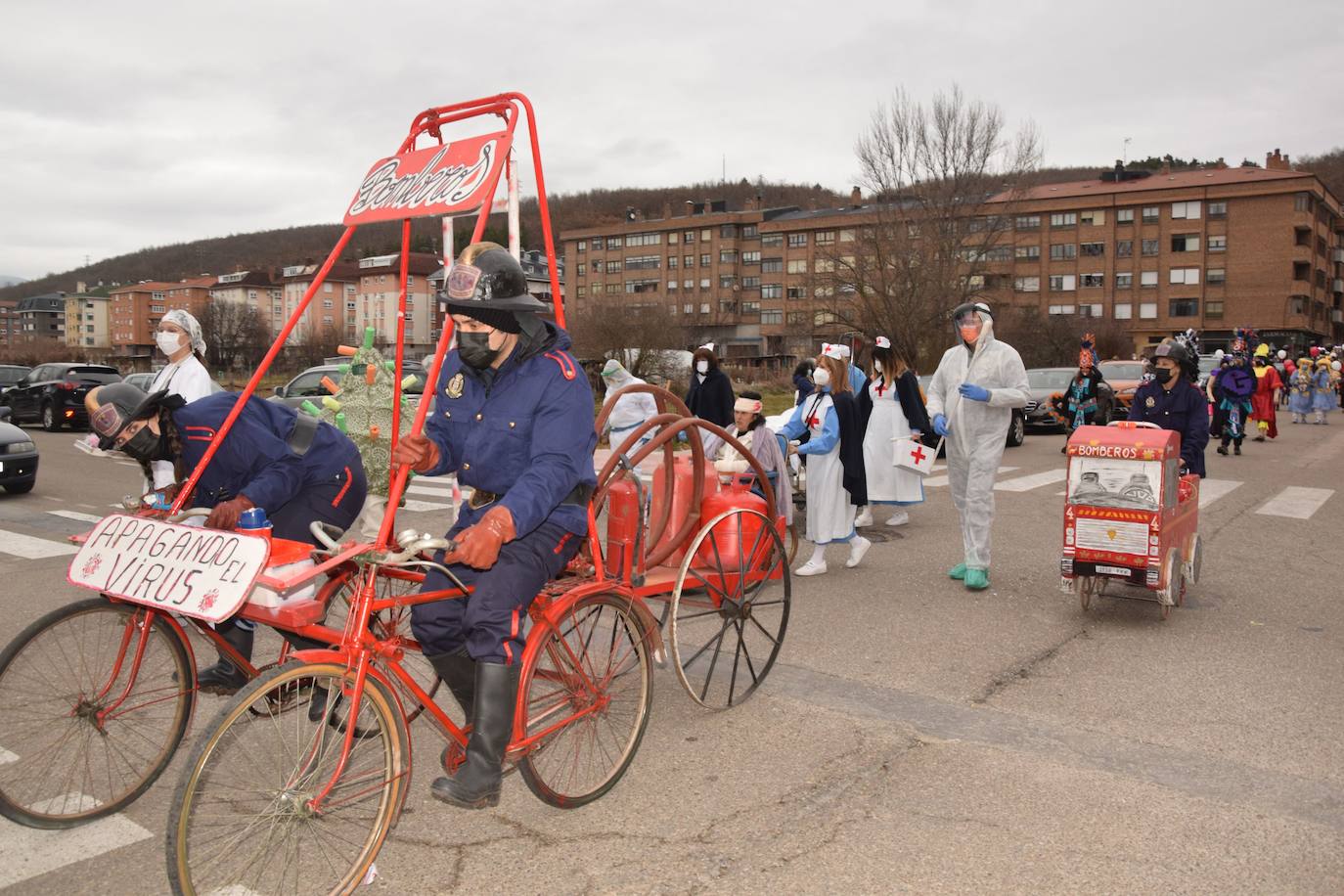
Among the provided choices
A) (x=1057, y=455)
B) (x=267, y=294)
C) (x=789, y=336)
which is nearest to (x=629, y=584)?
(x=1057, y=455)

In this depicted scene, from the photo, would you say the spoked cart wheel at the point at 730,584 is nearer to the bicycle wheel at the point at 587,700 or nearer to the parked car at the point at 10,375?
the bicycle wheel at the point at 587,700

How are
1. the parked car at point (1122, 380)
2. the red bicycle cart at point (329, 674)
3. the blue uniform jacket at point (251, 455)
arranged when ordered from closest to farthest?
the red bicycle cart at point (329, 674) → the blue uniform jacket at point (251, 455) → the parked car at point (1122, 380)

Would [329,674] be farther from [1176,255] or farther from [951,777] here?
[1176,255]

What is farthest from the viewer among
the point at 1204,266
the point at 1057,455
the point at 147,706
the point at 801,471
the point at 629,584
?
the point at 1204,266

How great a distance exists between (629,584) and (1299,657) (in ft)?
13.8

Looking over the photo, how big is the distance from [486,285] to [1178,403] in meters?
5.94

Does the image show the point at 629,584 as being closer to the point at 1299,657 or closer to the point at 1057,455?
the point at 1299,657

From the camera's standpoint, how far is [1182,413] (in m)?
7.45

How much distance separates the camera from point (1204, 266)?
77.1 meters

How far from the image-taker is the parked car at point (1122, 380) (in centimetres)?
2241

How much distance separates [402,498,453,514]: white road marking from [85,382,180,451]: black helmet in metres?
7.59

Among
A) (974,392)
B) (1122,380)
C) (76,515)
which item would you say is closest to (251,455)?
(974,392)

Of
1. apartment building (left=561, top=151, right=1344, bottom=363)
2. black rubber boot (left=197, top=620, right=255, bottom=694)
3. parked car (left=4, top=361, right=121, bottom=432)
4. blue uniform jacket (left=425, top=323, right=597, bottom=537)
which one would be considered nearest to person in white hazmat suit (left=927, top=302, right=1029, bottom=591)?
blue uniform jacket (left=425, top=323, right=597, bottom=537)

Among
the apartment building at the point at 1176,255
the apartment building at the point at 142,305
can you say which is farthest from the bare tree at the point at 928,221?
the apartment building at the point at 142,305
